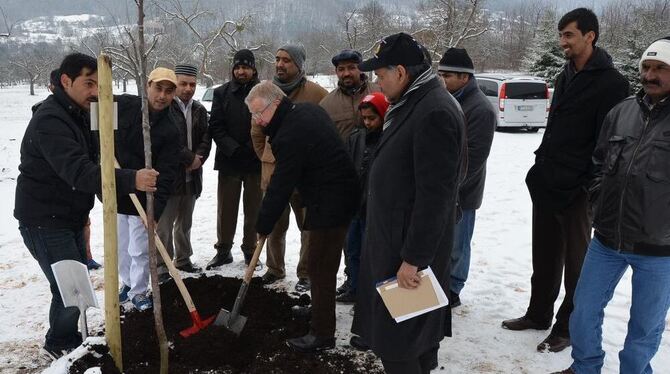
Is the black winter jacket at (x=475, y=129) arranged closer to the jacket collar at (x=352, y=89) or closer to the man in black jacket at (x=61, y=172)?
the jacket collar at (x=352, y=89)

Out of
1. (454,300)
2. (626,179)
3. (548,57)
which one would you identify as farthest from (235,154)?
(548,57)

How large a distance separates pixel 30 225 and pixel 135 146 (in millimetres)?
1052

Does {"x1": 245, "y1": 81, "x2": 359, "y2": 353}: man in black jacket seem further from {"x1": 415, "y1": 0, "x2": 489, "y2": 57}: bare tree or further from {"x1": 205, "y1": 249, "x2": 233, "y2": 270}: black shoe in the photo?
{"x1": 415, "y1": 0, "x2": 489, "y2": 57}: bare tree

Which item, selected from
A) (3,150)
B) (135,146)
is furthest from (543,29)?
(135,146)

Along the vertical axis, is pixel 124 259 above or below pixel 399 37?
below

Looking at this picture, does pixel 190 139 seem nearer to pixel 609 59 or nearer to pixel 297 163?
pixel 297 163

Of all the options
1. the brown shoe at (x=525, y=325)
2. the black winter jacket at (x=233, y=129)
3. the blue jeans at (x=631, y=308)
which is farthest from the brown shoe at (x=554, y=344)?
the black winter jacket at (x=233, y=129)

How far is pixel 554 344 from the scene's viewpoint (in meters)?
3.15

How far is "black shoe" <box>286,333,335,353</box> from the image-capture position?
3.08m

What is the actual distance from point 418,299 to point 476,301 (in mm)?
2079

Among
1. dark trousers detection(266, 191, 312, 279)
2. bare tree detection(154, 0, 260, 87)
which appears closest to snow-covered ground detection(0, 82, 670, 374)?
dark trousers detection(266, 191, 312, 279)

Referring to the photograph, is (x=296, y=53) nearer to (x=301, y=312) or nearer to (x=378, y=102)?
(x=378, y=102)

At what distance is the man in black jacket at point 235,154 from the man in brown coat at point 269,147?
1.08 feet

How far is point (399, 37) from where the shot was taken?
6.86 feet
